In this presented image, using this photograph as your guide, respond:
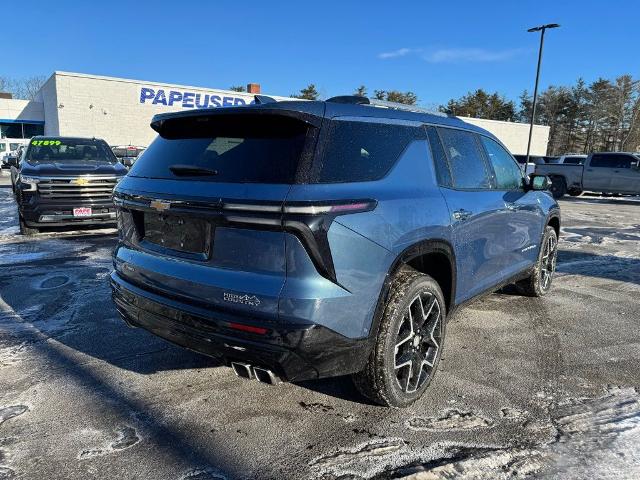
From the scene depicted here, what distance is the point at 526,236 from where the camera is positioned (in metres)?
4.75

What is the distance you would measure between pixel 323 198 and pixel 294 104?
60 centimetres

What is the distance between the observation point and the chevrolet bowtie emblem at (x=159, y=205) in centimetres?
273

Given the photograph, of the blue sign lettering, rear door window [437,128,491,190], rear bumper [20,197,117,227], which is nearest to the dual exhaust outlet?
rear door window [437,128,491,190]

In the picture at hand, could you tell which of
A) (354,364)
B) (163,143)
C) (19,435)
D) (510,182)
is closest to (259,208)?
(354,364)

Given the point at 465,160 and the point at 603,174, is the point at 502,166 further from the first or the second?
the point at 603,174

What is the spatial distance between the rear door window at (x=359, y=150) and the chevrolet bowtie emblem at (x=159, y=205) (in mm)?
882

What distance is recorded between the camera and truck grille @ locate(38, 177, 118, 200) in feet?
26.9

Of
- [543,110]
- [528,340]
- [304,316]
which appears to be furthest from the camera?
[543,110]

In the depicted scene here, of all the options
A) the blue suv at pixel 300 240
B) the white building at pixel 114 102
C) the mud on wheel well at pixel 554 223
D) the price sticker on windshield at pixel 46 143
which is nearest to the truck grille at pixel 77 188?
the price sticker on windshield at pixel 46 143

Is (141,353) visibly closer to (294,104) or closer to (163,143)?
(163,143)

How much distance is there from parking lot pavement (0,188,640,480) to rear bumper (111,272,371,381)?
1.57 ft

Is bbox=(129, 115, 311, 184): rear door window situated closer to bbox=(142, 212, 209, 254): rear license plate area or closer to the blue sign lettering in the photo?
bbox=(142, 212, 209, 254): rear license plate area

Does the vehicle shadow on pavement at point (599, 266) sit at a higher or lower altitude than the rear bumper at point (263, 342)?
lower

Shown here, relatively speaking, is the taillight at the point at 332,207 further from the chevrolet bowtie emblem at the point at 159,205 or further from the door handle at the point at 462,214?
the door handle at the point at 462,214
